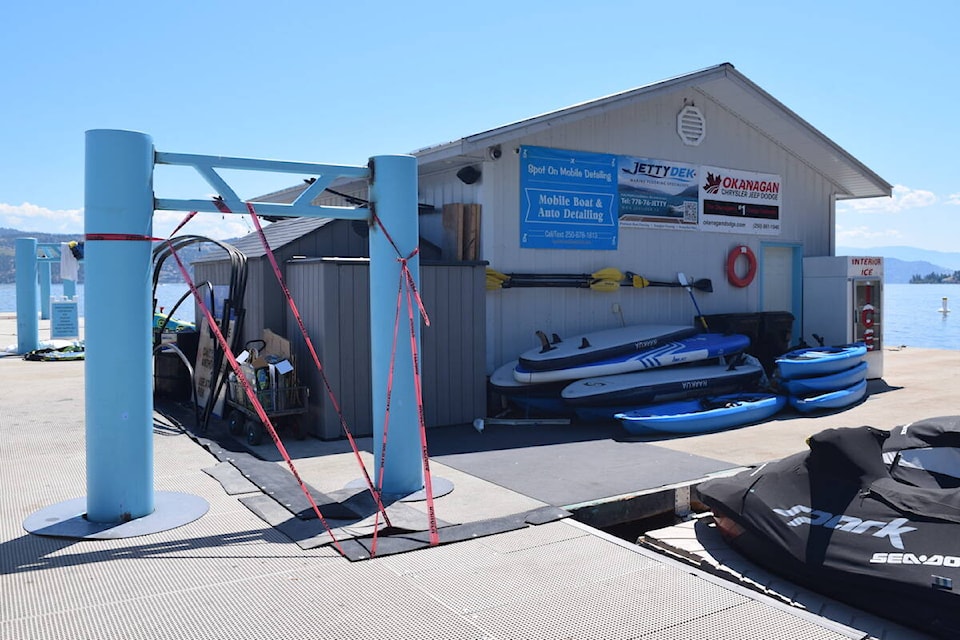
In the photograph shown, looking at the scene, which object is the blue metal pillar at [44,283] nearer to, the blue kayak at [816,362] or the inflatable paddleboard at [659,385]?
the inflatable paddleboard at [659,385]

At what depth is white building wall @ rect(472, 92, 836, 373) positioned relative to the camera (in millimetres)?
10141

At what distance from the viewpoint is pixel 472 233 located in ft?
33.0

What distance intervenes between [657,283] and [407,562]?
768 centimetres

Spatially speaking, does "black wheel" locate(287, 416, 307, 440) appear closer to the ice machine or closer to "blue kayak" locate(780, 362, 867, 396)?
"blue kayak" locate(780, 362, 867, 396)

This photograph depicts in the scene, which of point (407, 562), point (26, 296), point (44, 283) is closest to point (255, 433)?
point (407, 562)

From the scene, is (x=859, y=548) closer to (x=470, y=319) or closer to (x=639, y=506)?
(x=639, y=506)

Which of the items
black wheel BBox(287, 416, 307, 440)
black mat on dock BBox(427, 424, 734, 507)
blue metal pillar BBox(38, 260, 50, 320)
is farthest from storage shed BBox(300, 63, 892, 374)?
blue metal pillar BBox(38, 260, 50, 320)

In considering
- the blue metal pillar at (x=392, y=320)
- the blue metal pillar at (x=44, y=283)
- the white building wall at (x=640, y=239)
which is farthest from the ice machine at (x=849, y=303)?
the blue metal pillar at (x=44, y=283)

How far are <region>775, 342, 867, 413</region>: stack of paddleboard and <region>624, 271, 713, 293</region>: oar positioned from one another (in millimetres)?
1925

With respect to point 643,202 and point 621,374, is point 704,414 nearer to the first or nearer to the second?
point 621,374

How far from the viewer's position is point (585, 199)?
35.6 ft

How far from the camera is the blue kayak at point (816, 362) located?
10.1 metres

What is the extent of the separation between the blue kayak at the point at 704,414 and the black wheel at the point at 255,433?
12.3 ft

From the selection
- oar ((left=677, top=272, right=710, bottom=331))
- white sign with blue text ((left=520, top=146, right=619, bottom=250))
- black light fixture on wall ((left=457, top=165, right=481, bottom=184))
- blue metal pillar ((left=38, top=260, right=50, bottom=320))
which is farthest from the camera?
blue metal pillar ((left=38, top=260, right=50, bottom=320))
